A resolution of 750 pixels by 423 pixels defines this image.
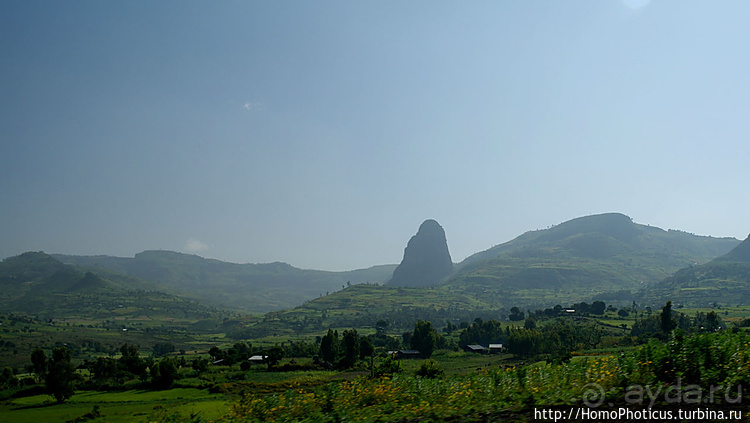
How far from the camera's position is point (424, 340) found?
374ft

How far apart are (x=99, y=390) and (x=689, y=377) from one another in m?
80.8

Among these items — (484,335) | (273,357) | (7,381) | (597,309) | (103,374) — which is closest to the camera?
(103,374)

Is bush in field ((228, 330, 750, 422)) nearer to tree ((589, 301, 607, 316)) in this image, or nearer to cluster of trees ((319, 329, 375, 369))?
cluster of trees ((319, 329, 375, 369))

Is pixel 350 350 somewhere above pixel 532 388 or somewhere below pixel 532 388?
below

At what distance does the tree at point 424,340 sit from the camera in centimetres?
11275

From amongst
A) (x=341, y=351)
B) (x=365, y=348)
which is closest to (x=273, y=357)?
(x=341, y=351)

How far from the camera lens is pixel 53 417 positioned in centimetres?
4616

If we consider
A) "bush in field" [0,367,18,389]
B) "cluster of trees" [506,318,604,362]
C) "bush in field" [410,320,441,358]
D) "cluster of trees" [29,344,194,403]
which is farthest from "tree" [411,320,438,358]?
"bush in field" [0,367,18,389]

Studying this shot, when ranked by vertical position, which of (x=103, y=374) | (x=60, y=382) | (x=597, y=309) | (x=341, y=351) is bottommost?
(x=597, y=309)

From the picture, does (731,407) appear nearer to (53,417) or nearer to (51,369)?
(53,417)

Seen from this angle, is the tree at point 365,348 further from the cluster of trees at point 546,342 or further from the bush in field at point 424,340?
the cluster of trees at point 546,342

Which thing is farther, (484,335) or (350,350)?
(484,335)

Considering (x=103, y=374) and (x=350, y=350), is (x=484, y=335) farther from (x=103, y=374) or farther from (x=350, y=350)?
(x=103, y=374)

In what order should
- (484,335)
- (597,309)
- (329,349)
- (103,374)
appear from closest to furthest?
(103,374) < (329,349) < (484,335) < (597,309)
